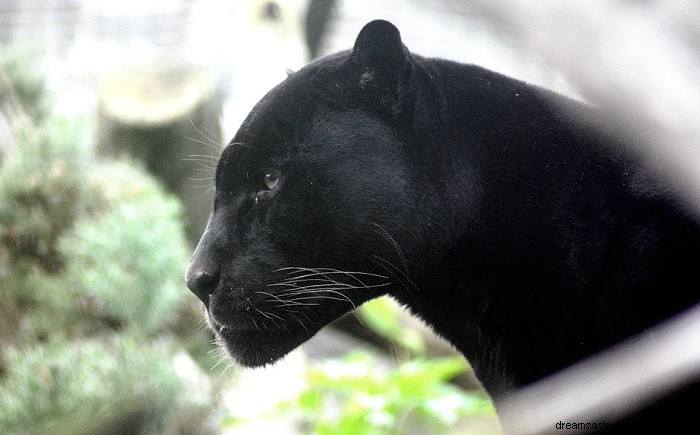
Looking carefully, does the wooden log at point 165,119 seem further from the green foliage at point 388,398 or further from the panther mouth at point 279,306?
the panther mouth at point 279,306

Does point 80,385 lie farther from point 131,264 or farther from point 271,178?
point 271,178

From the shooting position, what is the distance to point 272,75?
3988mm

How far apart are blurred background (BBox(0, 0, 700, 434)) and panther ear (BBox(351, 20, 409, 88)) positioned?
0.29 ft

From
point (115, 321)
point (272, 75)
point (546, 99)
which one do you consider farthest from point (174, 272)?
point (546, 99)

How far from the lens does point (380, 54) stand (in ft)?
5.14

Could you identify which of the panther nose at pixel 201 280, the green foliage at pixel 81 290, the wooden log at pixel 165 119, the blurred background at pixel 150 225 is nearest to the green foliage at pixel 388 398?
the blurred background at pixel 150 225

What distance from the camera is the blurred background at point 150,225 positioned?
99.3 inches

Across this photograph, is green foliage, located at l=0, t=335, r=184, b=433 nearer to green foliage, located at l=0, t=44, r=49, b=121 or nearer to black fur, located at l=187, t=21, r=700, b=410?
black fur, located at l=187, t=21, r=700, b=410

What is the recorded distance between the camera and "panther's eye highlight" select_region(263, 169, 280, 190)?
158cm

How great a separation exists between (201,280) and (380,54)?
541 mm

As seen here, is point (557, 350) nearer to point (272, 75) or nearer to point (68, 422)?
point (68, 422)

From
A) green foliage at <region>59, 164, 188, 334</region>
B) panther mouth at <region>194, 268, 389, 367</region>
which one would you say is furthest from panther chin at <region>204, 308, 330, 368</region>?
green foliage at <region>59, 164, 188, 334</region>

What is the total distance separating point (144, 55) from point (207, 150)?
0.77 metres

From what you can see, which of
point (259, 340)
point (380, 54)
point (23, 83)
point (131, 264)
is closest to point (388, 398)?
point (131, 264)
